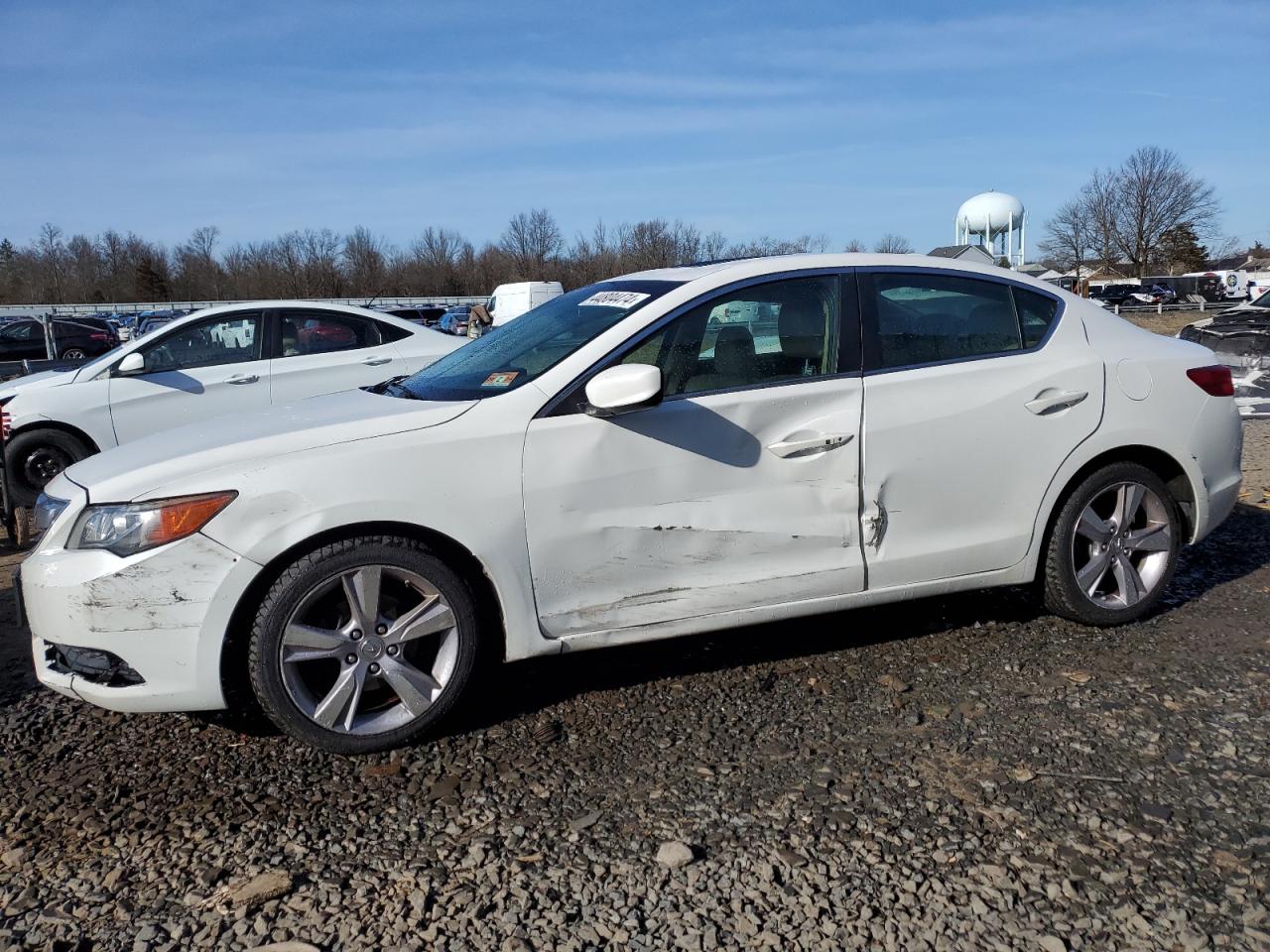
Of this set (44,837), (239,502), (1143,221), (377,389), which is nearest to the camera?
(44,837)

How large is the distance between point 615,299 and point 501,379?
23.9 inches

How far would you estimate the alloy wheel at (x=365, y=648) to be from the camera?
3.48 meters

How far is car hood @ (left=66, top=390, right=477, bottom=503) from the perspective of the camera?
11.4ft

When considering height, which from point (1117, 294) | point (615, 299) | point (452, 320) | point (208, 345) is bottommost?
point (1117, 294)

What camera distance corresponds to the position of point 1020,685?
160 inches

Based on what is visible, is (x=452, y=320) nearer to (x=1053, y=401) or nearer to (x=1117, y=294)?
(x=1053, y=401)

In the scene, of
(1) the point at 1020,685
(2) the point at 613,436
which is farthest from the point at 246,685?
(1) the point at 1020,685

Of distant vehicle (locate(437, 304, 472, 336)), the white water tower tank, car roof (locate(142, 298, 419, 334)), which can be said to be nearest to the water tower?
the white water tower tank

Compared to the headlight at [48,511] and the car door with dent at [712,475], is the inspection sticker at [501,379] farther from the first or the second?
the headlight at [48,511]

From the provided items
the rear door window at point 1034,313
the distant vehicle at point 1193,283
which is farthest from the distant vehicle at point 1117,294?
the rear door window at point 1034,313

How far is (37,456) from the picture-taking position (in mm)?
8469

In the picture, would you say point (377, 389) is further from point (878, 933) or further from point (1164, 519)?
point (1164, 519)

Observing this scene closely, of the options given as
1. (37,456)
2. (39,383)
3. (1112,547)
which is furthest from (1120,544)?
(39,383)

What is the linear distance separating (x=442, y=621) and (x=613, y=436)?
849 mm
